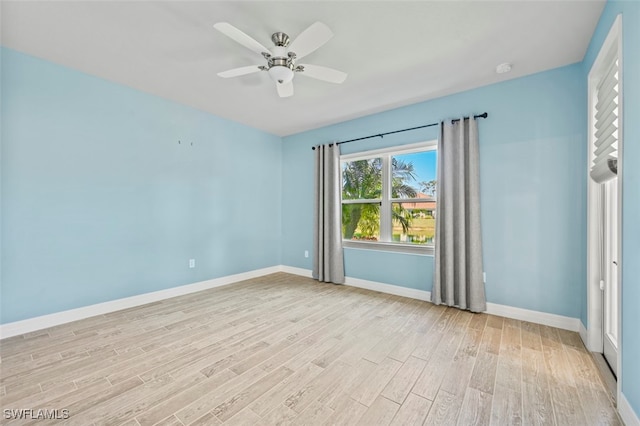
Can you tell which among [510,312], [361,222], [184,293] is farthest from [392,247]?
[184,293]

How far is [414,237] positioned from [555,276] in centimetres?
153

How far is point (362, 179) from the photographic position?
172 inches

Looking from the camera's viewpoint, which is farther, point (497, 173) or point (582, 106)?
point (497, 173)

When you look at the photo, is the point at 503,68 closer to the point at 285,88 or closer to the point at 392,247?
the point at 285,88

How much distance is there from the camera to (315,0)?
6.14 feet

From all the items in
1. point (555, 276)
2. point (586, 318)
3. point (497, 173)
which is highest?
point (497, 173)

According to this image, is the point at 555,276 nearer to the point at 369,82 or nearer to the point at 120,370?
the point at 369,82

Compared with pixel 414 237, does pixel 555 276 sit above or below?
below

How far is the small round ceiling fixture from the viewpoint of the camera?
267cm

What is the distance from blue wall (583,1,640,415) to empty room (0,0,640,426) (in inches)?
0.7

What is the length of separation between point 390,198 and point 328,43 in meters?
2.33

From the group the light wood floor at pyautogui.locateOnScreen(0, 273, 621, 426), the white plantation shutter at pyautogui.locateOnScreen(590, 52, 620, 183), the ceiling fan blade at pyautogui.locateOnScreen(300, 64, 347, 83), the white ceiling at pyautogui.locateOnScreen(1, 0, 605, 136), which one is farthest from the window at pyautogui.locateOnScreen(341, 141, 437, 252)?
Result: the ceiling fan blade at pyautogui.locateOnScreen(300, 64, 347, 83)

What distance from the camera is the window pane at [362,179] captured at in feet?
13.8

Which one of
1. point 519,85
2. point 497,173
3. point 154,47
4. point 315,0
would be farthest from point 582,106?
point 154,47
